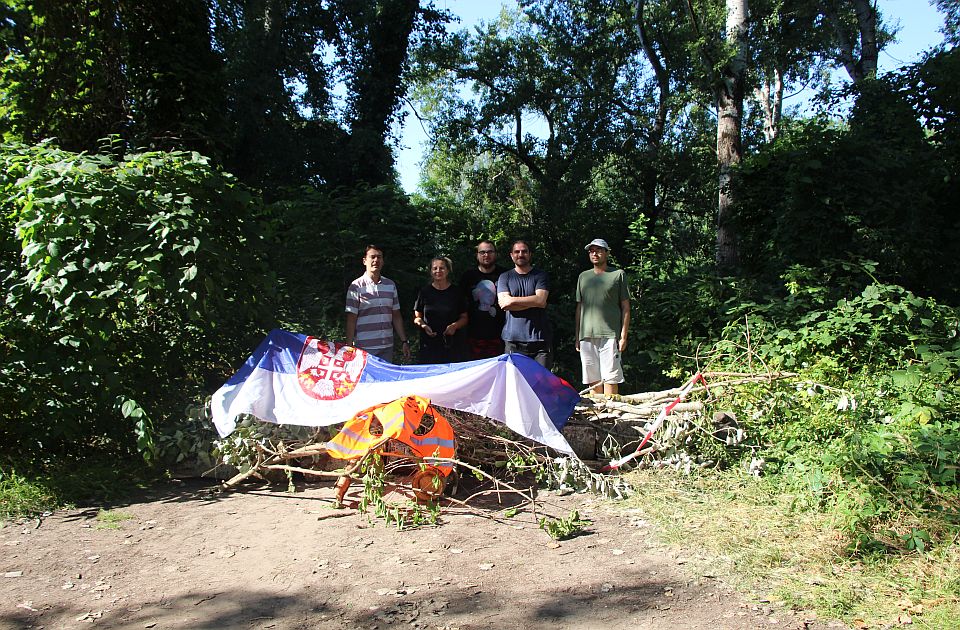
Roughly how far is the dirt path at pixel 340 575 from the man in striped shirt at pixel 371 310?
1.88 m

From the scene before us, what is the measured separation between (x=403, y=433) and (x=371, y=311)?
1.86m

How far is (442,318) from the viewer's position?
6375 mm

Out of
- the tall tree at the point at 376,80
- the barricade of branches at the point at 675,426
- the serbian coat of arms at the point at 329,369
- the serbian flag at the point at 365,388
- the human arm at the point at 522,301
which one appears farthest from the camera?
the tall tree at the point at 376,80

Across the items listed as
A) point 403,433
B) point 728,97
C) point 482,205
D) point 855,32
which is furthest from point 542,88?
point 403,433

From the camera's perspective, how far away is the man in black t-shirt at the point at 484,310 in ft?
21.3

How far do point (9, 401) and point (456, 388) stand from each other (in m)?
3.22

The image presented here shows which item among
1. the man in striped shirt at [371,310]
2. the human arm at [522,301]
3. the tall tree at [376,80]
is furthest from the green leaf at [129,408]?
the tall tree at [376,80]

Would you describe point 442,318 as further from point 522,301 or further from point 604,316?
point 604,316

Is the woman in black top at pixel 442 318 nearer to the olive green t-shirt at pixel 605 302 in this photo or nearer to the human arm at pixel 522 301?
the human arm at pixel 522 301

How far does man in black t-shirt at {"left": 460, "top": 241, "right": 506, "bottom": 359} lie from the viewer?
21.3 ft

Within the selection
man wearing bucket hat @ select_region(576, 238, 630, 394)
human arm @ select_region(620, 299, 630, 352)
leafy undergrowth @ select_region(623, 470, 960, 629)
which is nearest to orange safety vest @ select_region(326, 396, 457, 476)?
leafy undergrowth @ select_region(623, 470, 960, 629)

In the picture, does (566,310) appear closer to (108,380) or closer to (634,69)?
(108,380)

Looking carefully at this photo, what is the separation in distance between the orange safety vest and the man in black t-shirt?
1.71 m

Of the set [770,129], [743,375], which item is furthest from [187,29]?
[770,129]
